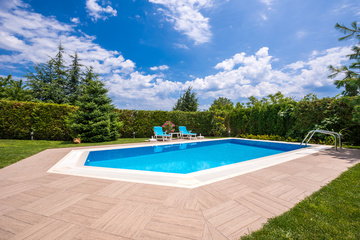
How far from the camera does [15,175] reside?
11.0 feet

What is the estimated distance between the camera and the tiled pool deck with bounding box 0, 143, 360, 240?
1.57 m

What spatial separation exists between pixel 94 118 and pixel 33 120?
389 centimetres

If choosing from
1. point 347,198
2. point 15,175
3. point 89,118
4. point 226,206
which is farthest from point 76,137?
point 347,198

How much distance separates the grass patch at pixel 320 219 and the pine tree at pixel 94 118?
409 inches

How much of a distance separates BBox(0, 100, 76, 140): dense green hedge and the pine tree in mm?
928

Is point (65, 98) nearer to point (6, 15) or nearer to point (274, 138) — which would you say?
point (6, 15)

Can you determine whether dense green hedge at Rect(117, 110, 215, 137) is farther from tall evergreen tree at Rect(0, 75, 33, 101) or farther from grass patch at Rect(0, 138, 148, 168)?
tall evergreen tree at Rect(0, 75, 33, 101)

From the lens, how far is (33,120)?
390 inches

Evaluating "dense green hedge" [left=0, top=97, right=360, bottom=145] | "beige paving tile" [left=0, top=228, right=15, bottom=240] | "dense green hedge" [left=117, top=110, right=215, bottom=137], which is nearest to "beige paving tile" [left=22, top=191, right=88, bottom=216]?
"beige paving tile" [left=0, top=228, right=15, bottom=240]

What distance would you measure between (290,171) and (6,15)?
16.3m

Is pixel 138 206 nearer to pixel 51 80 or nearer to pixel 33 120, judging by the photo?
pixel 33 120

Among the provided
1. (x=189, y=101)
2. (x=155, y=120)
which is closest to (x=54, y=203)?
(x=155, y=120)

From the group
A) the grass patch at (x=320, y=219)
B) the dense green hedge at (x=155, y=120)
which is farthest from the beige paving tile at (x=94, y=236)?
the dense green hedge at (x=155, y=120)

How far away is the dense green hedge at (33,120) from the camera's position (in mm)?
9516
